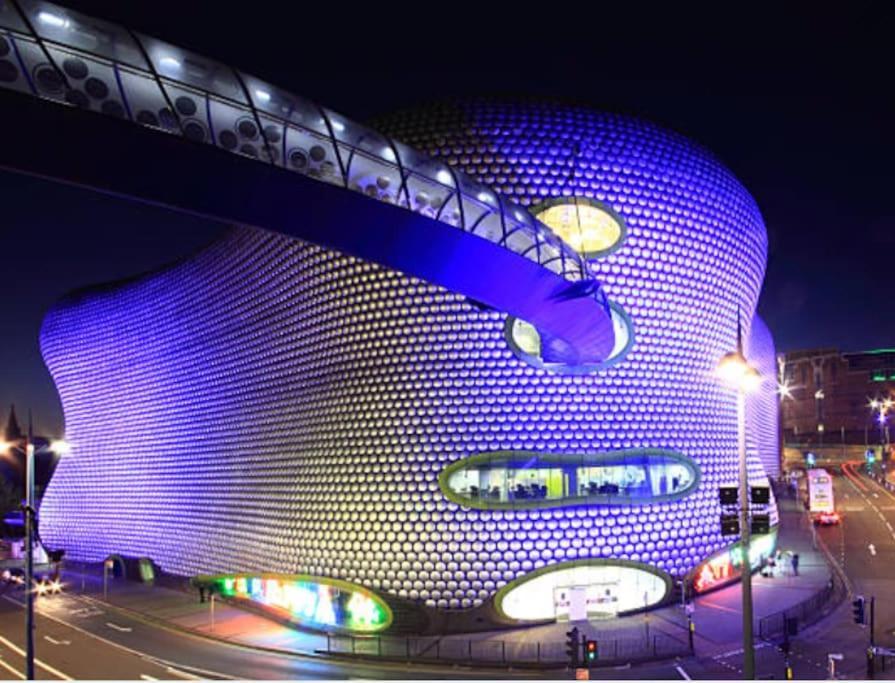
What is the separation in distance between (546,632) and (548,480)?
13.8 ft

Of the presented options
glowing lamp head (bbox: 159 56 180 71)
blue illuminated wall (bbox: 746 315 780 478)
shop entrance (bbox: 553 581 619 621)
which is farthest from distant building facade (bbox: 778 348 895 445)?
glowing lamp head (bbox: 159 56 180 71)

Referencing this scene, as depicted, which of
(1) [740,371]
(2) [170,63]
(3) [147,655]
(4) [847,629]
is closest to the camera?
(1) [740,371]

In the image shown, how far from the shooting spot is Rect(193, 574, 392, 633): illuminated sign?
2280cm

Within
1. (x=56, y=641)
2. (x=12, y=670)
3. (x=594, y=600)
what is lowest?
(x=56, y=641)

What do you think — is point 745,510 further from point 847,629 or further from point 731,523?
point 847,629

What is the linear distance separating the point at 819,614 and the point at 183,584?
23122 millimetres

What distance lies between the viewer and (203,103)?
1138 centimetres

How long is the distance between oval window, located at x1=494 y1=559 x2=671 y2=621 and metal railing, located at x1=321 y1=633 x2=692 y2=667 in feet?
6.43

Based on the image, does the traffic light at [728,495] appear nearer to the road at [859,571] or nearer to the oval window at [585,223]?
the road at [859,571]

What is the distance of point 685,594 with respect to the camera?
24.0 m

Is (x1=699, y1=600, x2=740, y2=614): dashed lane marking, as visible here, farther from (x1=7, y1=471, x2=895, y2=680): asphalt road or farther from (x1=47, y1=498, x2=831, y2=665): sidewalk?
(x1=7, y1=471, x2=895, y2=680): asphalt road

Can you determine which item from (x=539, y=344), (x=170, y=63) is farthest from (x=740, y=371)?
(x=539, y=344)

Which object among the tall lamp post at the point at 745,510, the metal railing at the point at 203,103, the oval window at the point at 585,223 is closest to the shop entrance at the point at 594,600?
the oval window at the point at 585,223

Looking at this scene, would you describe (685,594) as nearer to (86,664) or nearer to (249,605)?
(249,605)
